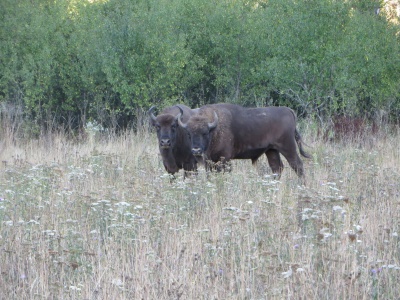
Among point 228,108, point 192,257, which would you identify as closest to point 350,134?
point 228,108

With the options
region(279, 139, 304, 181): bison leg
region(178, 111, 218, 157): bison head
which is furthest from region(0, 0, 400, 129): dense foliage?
region(178, 111, 218, 157): bison head

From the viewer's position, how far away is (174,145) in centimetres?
1282

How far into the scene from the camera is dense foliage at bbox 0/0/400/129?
72.4 ft

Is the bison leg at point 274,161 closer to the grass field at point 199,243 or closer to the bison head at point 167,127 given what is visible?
the bison head at point 167,127

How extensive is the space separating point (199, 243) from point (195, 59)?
66.1 ft

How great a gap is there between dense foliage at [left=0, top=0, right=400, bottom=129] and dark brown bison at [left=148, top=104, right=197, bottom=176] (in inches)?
369

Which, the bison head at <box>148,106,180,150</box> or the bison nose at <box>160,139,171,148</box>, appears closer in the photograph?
the bison nose at <box>160,139,171,148</box>

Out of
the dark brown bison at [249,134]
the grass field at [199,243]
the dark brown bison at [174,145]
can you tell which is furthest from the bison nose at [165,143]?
the grass field at [199,243]

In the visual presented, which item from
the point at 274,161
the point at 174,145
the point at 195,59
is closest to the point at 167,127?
the point at 174,145

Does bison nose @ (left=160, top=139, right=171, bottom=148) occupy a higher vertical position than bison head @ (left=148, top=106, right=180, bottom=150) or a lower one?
lower

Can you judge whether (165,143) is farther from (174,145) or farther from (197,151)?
(197,151)

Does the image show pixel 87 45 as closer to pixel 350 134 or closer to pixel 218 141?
pixel 350 134

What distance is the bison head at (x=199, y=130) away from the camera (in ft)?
41.2

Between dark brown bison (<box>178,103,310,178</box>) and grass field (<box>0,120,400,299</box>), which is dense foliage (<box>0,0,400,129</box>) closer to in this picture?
A: dark brown bison (<box>178,103,310,178</box>)
